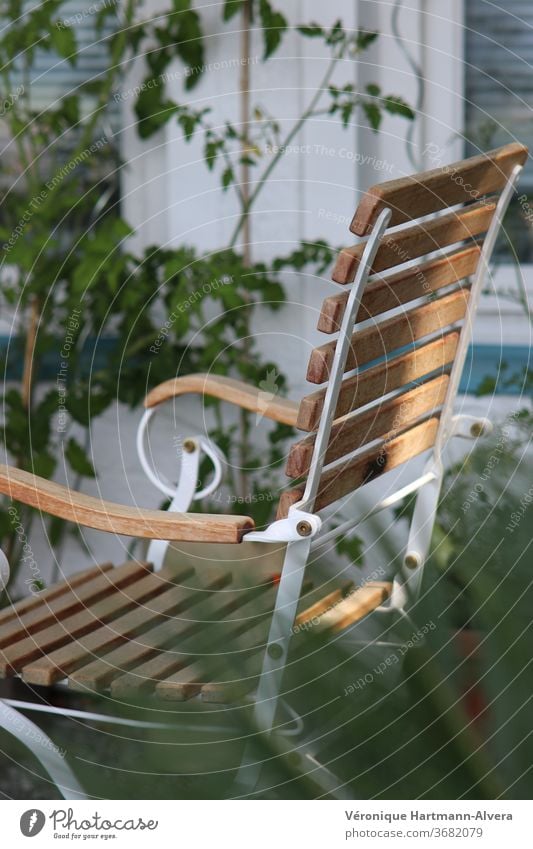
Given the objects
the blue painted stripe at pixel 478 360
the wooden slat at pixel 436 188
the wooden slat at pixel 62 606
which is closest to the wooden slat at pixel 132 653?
the wooden slat at pixel 62 606

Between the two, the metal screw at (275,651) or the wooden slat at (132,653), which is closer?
the metal screw at (275,651)

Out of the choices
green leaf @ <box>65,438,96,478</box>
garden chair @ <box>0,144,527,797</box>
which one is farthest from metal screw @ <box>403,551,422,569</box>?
green leaf @ <box>65,438,96,478</box>

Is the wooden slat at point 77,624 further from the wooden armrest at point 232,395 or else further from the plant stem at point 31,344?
the plant stem at point 31,344

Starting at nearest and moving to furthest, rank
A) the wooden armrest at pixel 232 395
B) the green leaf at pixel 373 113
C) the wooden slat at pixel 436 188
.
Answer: the wooden slat at pixel 436 188 < the wooden armrest at pixel 232 395 < the green leaf at pixel 373 113

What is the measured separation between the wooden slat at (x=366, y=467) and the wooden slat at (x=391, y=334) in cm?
11

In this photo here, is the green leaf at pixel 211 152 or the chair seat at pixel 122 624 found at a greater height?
the green leaf at pixel 211 152

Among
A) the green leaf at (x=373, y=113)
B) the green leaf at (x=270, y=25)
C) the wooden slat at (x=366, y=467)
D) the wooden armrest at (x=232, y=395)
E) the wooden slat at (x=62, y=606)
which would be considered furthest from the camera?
the green leaf at (x=270, y=25)

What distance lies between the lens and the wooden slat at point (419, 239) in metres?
1.02

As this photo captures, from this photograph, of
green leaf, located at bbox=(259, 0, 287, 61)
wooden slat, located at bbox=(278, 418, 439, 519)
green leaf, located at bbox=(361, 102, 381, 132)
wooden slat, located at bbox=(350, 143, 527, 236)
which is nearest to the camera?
wooden slat, located at bbox=(350, 143, 527, 236)

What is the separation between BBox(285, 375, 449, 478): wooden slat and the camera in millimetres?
1053

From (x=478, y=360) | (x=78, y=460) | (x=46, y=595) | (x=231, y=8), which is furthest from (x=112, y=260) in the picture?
(x=46, y=595)

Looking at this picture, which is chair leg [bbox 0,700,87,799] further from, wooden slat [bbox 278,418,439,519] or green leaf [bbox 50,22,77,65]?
green leaf [bbox 50,22,77,65]

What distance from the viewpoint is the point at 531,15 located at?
7.63 feet

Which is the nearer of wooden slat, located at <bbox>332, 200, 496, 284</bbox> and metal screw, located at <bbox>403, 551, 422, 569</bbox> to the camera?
wooden slat, located at <bbox>332, 200, 496, 284</bbox>
